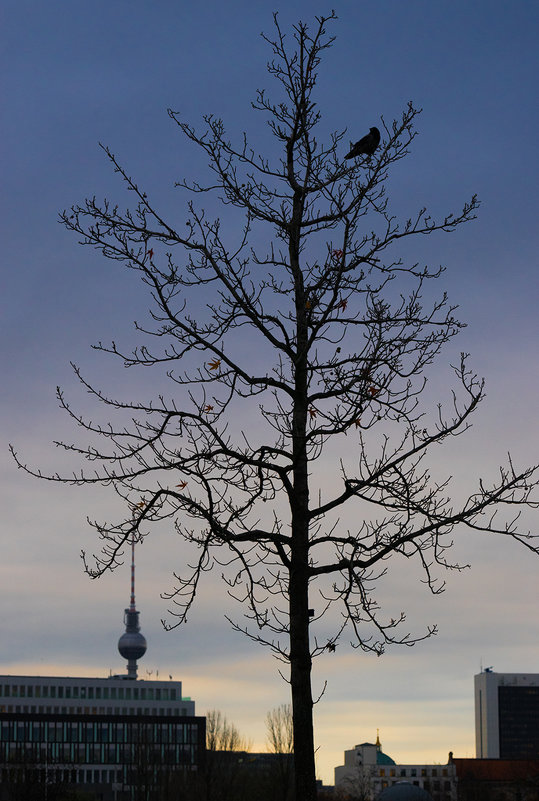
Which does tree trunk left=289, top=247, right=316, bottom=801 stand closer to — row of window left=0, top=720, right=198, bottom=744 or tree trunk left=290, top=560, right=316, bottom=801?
tree trunk left=290, top=560, right=316, bottom=801

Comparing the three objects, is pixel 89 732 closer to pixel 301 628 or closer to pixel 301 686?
pixel 301 686

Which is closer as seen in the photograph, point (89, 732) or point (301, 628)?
point (301, 628)

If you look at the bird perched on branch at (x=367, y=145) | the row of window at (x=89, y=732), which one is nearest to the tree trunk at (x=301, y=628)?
the bird perched on branch at (x=367, y=145)

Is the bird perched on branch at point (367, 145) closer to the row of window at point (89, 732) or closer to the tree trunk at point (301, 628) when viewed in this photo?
the tree trunk at point (301, 628)

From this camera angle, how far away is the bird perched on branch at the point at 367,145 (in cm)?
1434

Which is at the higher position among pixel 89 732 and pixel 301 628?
pixel 301 628

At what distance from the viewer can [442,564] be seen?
516 inches

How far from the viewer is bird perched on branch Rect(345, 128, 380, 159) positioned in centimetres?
1434

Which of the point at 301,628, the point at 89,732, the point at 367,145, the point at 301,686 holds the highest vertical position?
the point at 367,145

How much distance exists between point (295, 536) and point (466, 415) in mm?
2360

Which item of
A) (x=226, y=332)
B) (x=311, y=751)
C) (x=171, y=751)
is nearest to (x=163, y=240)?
(x=226, y=332)

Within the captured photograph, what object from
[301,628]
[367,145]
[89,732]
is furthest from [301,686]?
[89,732]

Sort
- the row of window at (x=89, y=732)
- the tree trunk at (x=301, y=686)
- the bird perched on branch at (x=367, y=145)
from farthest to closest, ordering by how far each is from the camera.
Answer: the row of window at (x=89, y=732) < the bird perched on branch at (x=367, y=145) < the tree trunk at (x=301, y=686)

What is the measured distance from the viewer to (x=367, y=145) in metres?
14.3
